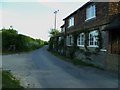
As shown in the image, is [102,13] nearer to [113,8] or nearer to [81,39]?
[113,8]

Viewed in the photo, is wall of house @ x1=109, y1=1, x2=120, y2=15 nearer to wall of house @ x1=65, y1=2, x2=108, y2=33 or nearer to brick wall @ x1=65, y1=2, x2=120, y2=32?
brick wall @ x1=65, y1=2, x2=120, y2=32

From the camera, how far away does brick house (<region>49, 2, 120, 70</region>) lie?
744 inches

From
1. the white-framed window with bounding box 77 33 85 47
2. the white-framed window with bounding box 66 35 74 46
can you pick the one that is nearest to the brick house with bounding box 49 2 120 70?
the white-framed window with bounding box 77 33 85 47

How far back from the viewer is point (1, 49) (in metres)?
41.4

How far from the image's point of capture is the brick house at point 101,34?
1891 centimetres

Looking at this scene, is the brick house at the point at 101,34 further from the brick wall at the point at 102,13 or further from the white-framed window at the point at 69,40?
the white-framed window at the point at 69,40

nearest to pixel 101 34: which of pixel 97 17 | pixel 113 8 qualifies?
pixel 113 8

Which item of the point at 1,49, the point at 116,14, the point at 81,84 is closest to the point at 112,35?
the point at 116,14

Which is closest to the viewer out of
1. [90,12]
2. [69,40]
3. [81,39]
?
[90,12]

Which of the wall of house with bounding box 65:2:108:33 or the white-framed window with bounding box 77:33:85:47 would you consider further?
the white-framed window with bounding box 77:33:85:47

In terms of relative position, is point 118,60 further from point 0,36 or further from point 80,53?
point 0,36

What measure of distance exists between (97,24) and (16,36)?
2342 centimetres

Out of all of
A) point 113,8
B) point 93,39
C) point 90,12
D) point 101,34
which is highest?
point 90,12

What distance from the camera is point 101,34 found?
2102cm
